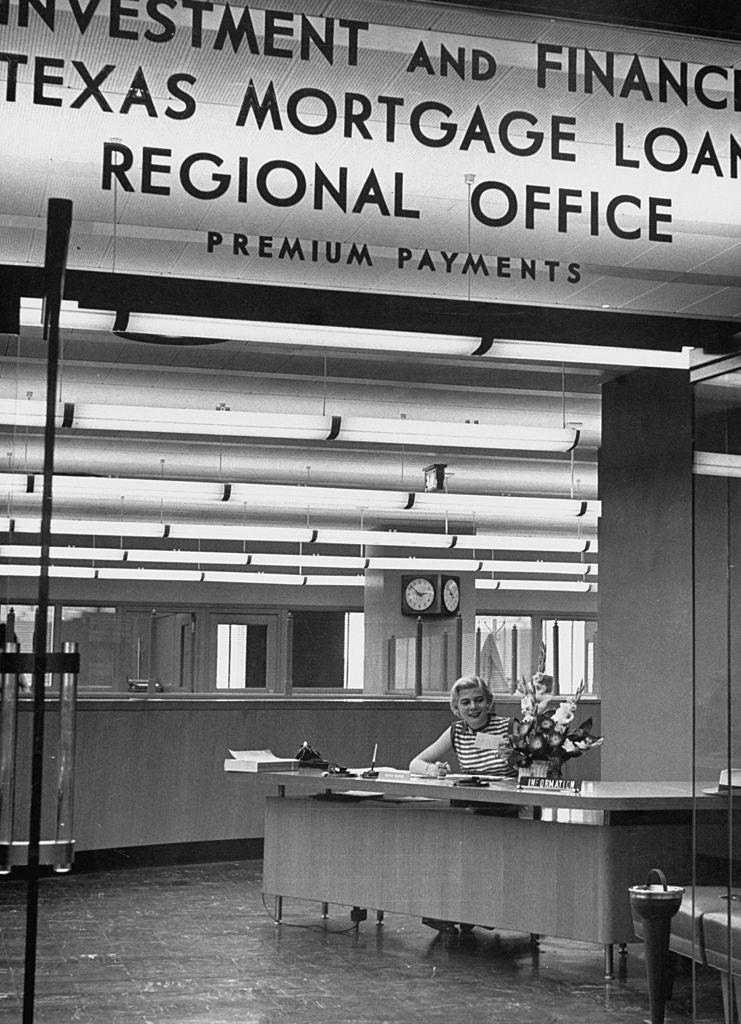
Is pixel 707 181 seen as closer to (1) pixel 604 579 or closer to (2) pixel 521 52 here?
(2) pixel 521 52

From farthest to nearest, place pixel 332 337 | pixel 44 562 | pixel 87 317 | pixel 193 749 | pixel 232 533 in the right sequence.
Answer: pixel 232 533
pixel 193 749
pixel 332 337
pixel 87 317
pixel 44 562

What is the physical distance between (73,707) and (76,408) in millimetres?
5044

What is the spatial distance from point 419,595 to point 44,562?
14.3 meters

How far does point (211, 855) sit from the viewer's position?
32.6 ft

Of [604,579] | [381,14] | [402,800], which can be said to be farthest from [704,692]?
[604,579]

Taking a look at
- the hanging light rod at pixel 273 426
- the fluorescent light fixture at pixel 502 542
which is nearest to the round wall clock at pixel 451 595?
the fluorescent light fixture at pixel 502 542

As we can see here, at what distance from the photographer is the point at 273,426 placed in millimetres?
7840

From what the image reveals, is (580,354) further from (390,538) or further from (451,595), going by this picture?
(451,595)

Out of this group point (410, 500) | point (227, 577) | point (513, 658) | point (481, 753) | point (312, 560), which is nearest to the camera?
point (481, 753)

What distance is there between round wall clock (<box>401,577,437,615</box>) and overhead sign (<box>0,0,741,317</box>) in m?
13.5

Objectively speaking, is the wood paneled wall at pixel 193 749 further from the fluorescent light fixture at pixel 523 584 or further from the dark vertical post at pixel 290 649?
the dark vertical post at pixel 290 649

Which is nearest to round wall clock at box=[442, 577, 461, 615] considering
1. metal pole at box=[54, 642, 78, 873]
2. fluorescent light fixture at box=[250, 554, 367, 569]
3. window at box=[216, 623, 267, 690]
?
fluorescent light fixture at box=[250, 554, 367, 569]

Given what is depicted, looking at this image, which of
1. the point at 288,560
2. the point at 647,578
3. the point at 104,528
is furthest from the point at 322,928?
the point at 288,560

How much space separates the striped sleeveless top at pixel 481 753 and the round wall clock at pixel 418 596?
30.5 feet
